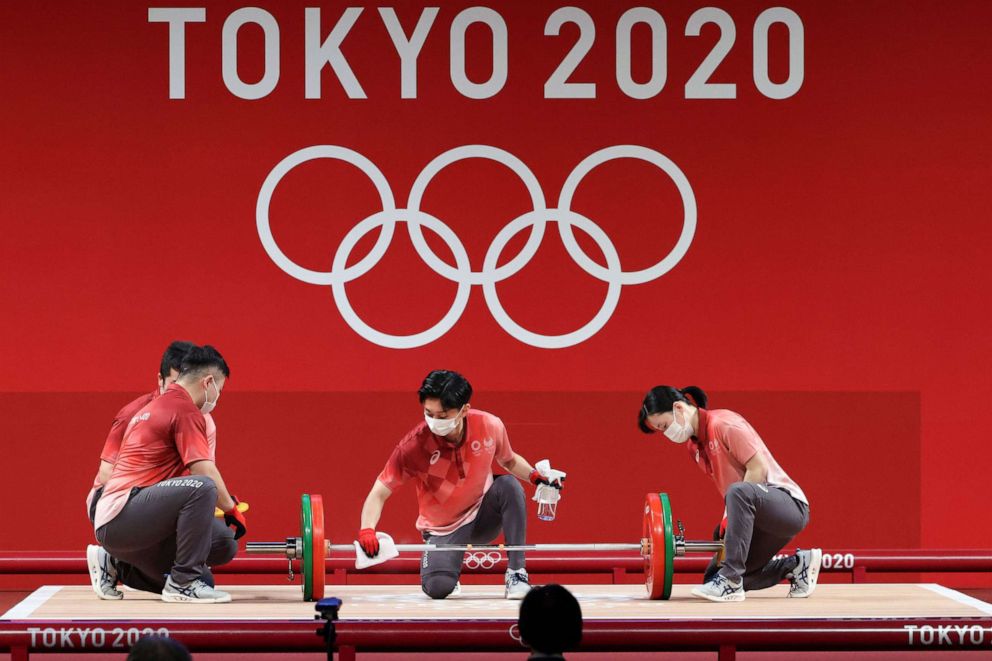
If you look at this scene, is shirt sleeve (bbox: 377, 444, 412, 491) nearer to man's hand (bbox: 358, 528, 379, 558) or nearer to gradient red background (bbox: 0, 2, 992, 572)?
man's hand (bbox: 358, 528, 379, 558)

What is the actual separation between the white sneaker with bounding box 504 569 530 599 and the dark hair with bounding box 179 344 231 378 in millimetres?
1311

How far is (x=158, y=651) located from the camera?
7.84 feet

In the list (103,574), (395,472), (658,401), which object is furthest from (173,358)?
(658,401)

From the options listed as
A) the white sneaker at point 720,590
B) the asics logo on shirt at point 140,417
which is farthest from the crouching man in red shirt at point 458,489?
the asics logo on shirt at point 140,417

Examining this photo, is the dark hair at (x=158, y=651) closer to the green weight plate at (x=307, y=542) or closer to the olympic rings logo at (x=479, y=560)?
the green weight plate at (x=307, y=542)

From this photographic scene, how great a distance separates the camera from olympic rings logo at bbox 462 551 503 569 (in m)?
5.03

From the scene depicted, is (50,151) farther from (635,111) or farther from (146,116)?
(635,111)

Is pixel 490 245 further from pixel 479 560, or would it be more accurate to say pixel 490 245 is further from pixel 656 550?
pixel 656 550

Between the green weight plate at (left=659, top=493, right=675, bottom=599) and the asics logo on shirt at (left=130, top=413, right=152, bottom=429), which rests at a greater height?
the asics logo on shirt at (left=130, top=413, right=152, bottom=429)

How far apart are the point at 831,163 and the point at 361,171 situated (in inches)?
92.0

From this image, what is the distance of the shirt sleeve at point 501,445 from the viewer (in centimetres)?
478

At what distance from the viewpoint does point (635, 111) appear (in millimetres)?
6266

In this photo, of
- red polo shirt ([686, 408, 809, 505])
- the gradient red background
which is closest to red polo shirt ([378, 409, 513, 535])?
red polo shirt ([686, 408, 809, 505])

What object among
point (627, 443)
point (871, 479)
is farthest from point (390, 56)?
point (871, 479)
